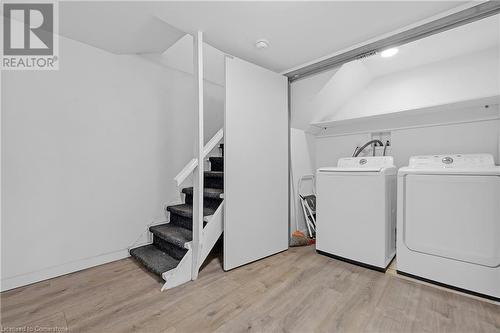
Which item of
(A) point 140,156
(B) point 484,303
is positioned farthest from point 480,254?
(A) point 140,156

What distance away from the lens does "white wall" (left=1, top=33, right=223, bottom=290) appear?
66.2 inches

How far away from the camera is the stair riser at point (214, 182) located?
99.9 inches

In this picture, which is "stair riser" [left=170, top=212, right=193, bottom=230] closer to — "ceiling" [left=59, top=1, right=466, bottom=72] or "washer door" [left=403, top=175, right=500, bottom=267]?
"ceiling" [left=59, top=1, right=466, bottom=72]

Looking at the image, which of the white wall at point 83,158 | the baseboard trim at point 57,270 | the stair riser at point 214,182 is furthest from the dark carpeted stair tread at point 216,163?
the baseboard trim at point 57,270

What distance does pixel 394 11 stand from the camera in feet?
5.04

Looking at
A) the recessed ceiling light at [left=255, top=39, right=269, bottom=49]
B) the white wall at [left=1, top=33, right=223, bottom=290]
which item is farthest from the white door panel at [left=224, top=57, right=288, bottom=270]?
the white wall at [left=1, top=33, right=223, bottom=290]

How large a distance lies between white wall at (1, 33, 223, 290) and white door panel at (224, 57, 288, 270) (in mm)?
966

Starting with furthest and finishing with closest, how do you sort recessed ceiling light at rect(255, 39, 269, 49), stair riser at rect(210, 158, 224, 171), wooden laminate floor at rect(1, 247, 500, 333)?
stair riser at rect(210, 158, 224, 171) → recessed ceiling light at rect(255, 39, 269, 49) → wooden laminate floor at rect(1, 247, 500, 333)

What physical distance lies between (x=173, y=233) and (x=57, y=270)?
0.98m

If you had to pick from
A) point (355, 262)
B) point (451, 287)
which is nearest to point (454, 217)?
point (451, 287)

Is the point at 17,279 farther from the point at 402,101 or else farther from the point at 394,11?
the point at 402,101

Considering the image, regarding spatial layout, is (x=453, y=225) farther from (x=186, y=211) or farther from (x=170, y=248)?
(x=170, y=248)

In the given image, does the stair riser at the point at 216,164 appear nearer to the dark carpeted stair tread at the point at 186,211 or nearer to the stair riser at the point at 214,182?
the stair riser at the point at 214,182

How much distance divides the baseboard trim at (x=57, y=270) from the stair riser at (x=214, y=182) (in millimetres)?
1116
